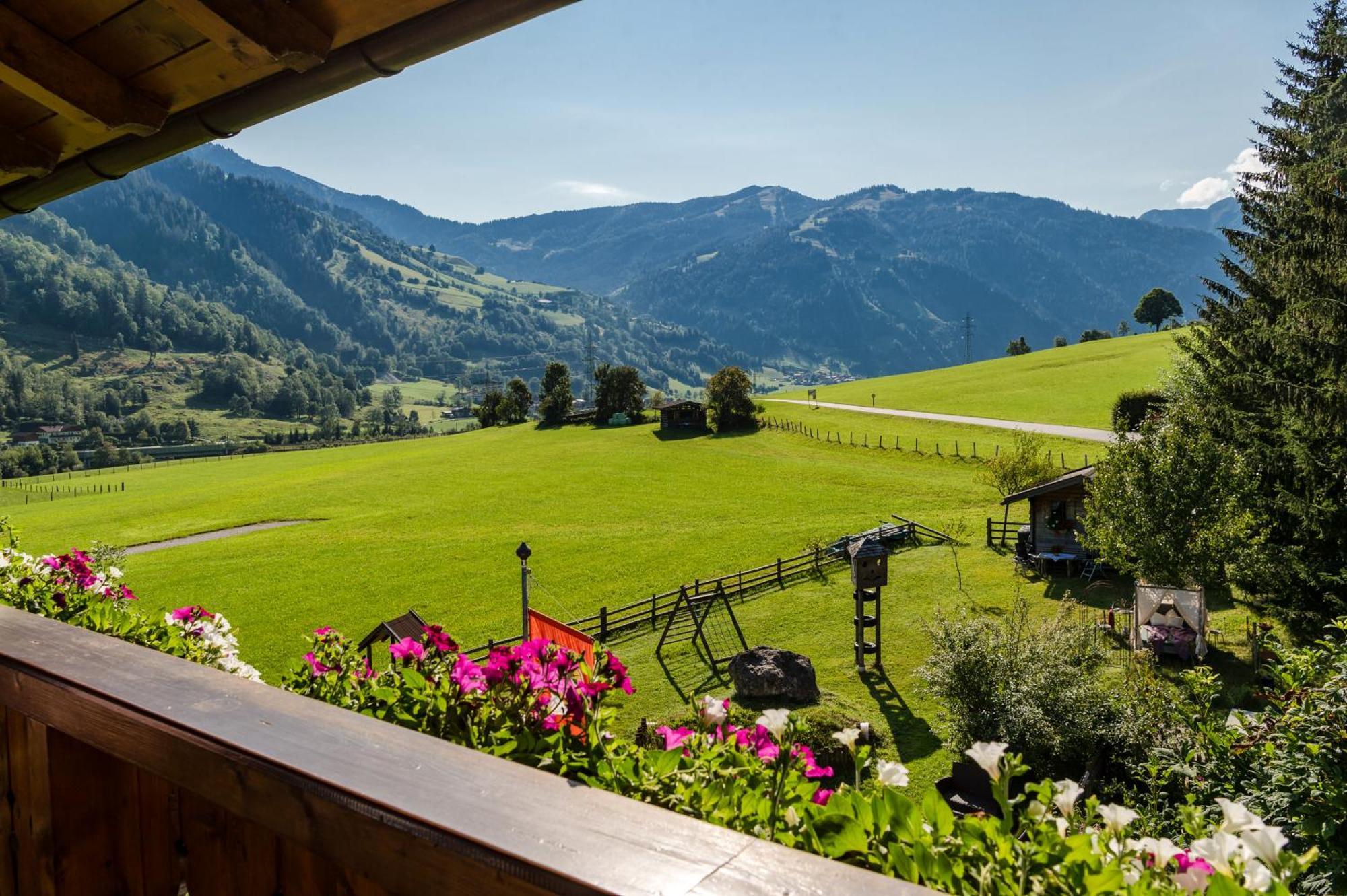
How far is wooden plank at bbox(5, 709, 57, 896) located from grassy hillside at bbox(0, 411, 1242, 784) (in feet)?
47.0

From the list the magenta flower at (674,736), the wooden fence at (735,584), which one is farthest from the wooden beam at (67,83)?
the wooden fence at (735,584)

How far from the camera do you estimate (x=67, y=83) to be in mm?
2285

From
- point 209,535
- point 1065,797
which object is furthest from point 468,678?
point 209,535

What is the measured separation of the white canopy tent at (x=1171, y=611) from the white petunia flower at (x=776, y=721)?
65.0 ft

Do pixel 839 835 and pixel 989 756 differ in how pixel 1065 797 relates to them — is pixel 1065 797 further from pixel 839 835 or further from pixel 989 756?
pixel 839 835

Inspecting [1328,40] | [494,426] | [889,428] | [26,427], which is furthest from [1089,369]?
[26,427]

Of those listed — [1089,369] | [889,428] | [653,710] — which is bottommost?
[653,710]

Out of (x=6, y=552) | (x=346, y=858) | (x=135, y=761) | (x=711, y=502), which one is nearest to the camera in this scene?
(x=346, y=858)

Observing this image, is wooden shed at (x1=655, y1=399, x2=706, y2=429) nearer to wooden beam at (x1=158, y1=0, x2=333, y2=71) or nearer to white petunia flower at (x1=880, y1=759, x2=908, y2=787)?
wooden beam at (x1=158, y1=0, x2=333, y2=71)

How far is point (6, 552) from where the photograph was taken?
5031 mm

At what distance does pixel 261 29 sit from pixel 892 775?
2.33 metres

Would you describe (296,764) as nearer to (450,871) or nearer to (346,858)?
(346,858)

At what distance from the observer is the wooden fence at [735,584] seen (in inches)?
1029

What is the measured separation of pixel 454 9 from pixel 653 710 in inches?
723
